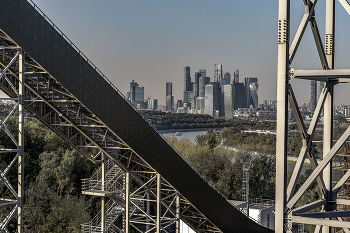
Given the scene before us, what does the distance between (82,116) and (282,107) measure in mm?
12618

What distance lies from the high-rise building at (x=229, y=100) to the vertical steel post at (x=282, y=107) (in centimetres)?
13487

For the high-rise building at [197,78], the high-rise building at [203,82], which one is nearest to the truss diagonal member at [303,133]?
the high-rise building at [197,78]

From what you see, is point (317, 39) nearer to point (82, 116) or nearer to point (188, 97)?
point (82, 116)

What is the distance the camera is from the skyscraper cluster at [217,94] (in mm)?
146750

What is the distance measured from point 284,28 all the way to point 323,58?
1.97 meters

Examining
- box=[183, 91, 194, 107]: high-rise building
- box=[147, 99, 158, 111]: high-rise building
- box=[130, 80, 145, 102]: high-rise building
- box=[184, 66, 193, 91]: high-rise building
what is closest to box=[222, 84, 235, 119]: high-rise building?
box=[183, 91, 194, 107]: high-rise building

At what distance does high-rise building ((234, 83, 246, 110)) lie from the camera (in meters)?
154

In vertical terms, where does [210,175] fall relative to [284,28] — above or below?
below

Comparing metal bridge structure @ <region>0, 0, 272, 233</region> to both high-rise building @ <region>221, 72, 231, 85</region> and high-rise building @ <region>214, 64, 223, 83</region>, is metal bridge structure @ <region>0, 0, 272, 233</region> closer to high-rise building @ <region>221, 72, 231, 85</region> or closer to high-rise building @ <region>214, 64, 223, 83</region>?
high-rise building @ <region>214, 64, 223, 83</region>

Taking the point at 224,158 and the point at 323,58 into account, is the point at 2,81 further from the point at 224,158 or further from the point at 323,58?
the point at 224,158

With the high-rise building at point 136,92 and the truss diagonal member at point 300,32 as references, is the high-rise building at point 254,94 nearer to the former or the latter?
the high-rise building at point 136,92

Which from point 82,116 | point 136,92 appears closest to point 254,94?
point 136,92

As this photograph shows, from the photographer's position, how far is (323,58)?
22.7 feet

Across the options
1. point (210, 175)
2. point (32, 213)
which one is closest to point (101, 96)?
point (32, 213)
